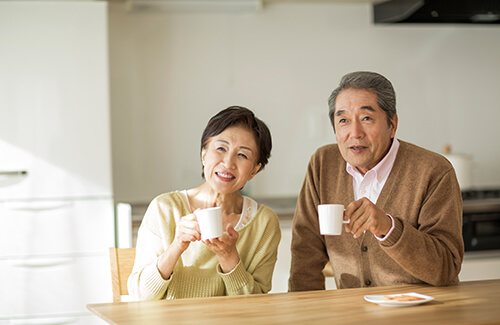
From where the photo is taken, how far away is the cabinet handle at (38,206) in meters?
3.11

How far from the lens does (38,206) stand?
3137mm

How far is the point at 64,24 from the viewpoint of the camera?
3.17 metres

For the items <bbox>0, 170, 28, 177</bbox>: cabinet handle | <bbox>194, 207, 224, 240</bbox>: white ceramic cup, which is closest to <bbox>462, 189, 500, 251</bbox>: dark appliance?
<bbox>194, 207, 224, 240</bbox>: white ceramic cup

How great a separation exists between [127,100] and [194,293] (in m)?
2.14

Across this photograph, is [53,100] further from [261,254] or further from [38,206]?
[261,254]

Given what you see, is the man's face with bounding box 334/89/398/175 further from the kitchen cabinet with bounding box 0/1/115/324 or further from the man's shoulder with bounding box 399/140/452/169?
the kitchen cabinet with bounding box 0/1/115/324

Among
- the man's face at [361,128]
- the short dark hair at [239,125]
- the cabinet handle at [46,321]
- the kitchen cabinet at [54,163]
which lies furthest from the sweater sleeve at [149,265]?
the cabinet handle at [46,321]

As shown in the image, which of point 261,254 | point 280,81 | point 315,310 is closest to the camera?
point 315,310

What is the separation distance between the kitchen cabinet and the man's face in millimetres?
1743

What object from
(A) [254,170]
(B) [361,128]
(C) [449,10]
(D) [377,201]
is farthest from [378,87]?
(C) [449,10]

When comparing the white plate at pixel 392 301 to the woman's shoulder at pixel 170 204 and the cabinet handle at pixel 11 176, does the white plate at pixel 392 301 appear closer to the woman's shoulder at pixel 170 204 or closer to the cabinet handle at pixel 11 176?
the woman's shoulder at pixel 170 204

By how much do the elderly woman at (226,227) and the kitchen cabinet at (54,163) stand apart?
4.92 feet

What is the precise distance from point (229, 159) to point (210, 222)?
1.17 feet

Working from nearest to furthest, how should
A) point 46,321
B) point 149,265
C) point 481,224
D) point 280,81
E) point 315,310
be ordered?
point 315,310 < point 149,265 < point 46,321 < point 481,224 < point 280,81
